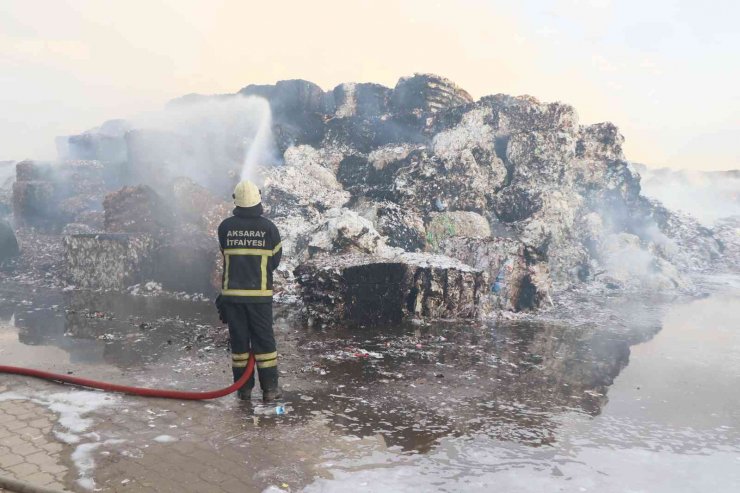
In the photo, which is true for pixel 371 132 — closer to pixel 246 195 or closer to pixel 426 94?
pixel 426 94

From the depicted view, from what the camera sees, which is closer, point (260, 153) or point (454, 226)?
point (454, 226)

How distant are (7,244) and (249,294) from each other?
876 cm

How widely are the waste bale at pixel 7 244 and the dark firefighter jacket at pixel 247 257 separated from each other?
27.8ft

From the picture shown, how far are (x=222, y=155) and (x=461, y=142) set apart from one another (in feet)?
20.7

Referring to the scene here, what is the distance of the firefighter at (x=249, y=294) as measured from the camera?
359cm

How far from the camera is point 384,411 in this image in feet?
11.6

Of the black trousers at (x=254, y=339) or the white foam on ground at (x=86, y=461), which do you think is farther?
the black trousers at (x=254, y=339)

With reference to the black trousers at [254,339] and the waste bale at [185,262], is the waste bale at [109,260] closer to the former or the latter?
the waste bale at [185,262]

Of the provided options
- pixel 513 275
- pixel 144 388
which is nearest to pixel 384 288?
pixel 513 275

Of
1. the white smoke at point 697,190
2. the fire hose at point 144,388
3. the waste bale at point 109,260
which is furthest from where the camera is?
the white smoke at point 697,190

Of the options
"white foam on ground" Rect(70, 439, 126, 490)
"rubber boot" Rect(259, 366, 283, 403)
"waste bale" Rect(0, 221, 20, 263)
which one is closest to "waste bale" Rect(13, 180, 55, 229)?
"waste bale" Rect(0, 221, 20, 263)

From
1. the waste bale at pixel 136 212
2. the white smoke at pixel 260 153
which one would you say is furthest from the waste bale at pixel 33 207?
the white smoke at pixel 260 153

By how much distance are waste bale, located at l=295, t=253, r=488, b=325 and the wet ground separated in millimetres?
365

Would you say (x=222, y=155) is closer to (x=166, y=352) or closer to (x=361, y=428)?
(x=166, y=352)
